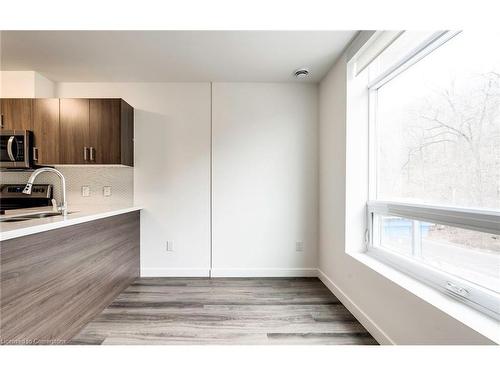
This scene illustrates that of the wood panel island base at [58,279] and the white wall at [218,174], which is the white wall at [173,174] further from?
the wood panel island base at [58,279]

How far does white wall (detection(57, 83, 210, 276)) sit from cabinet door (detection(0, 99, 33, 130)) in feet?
3.12

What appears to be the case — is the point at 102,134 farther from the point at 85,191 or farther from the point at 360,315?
the point at 360,315

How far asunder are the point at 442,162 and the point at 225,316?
1965mm

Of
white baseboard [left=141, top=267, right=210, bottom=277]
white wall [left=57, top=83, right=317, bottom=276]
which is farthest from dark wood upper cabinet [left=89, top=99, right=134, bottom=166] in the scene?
white baseboard [left=141, top=267, right=210, bottom=277]

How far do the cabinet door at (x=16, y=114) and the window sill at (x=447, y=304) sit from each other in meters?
3.79

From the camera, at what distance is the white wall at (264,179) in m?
3.25

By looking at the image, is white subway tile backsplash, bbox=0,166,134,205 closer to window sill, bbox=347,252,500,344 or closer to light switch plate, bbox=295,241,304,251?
light switch plate, bbox=295,241,304,251

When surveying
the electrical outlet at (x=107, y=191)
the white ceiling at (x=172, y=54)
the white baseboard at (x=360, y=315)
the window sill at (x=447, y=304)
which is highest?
the white ceiling at (x=172, y=54)

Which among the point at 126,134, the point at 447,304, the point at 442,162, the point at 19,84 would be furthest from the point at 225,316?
the point at 19,84

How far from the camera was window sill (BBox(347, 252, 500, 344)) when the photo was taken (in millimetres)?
1038

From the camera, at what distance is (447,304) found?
1.27 m

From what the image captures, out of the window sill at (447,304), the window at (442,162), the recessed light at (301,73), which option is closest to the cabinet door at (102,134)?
the recessed light at (301,73)
